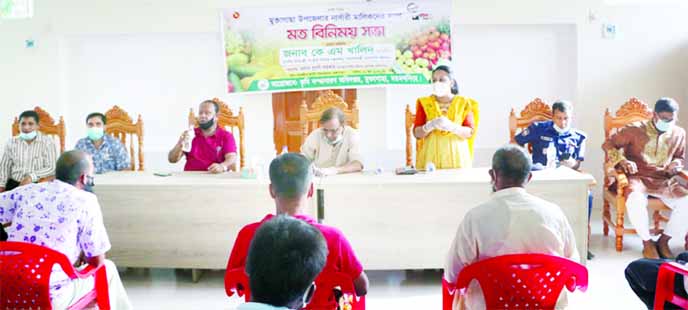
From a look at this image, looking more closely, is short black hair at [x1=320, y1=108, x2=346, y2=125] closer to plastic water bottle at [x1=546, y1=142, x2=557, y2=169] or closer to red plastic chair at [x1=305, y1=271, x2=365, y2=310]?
plastic water bottle at [x1=546, y1=142, x2=557, y2=169]

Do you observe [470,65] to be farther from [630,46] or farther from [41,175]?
[41,175]

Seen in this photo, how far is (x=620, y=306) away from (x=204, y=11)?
4.34 metres

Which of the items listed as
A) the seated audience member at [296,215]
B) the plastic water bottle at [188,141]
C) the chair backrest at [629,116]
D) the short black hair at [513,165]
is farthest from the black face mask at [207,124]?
the chair backrest at [629,116]

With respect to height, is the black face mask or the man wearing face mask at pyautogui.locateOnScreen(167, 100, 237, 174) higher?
the black face mask

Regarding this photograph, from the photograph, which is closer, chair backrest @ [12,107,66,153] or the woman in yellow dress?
the woman in yellow dress

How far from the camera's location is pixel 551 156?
14.0 ft

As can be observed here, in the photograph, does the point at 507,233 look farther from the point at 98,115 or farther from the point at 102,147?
the point at 98,115

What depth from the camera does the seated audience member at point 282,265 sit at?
1.33 meters

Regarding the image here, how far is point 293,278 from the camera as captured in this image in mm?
1344

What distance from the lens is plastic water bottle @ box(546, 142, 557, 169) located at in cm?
417

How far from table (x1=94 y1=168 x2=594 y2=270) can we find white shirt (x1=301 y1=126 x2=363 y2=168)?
0.31 metres

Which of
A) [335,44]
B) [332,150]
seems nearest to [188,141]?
[332,150]

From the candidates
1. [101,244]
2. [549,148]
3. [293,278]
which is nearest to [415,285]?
[549,148]

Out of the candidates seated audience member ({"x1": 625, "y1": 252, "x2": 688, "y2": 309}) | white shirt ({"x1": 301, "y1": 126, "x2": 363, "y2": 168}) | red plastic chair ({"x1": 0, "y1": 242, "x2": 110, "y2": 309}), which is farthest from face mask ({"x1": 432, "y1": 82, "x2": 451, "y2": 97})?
red plastic chair ({"x1": 0, "y1": 242, "x2": 110, "y2": 309})
